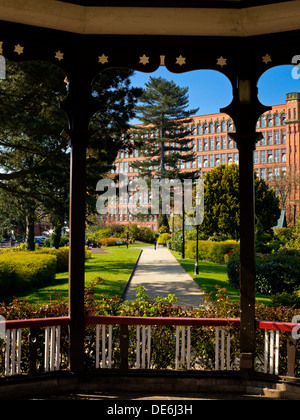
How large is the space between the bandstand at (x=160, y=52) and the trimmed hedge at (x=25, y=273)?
1002cm

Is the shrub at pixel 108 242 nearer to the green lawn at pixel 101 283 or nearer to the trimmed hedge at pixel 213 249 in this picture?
the trimmed hedge at pixel 213 249

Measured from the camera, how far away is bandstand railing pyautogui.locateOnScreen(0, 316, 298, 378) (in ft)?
13.1

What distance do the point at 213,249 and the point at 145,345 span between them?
21268mm

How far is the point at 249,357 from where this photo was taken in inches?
158

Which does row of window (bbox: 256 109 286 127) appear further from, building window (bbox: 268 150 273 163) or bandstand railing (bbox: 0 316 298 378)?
bandstand railing (bbox: 0 316 298 378)

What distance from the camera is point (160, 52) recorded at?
4.17 m

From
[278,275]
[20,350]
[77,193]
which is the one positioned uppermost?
[77,193]

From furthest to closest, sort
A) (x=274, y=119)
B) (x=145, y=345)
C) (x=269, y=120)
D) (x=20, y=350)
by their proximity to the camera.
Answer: (x=269, y=120) → (x=274, y=119) → (x=145, y=345) → (x=20, y=350)

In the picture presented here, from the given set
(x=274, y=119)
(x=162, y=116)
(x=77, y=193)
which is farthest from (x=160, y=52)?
(x=274, y=119)

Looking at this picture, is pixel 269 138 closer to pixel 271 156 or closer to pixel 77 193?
pixel 271 156

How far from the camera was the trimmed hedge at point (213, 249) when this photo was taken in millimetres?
24266

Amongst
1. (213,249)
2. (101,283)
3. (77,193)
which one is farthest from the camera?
(213,249)

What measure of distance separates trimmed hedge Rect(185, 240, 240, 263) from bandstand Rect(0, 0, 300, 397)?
65.5 feet

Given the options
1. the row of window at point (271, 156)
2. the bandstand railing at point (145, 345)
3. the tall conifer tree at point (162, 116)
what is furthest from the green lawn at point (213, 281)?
the row of window at point (271, 156)
